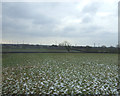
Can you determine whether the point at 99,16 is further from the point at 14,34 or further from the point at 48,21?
the point at 14,34

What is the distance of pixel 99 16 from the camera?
2.58m

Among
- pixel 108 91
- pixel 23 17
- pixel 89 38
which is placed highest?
pixel 23 17

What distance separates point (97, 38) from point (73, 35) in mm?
683

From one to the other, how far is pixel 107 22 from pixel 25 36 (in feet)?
6.44

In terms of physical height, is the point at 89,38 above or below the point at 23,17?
below

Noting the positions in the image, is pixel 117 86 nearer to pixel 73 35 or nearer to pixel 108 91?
pixel 108 91

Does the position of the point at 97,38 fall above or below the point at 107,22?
below

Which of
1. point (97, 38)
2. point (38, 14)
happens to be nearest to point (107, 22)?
point (97, 38)

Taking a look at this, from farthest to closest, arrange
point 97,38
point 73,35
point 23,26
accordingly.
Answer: point 97,38 < point 73,35 < point 23,26

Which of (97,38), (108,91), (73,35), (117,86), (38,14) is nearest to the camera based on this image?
(108,91)

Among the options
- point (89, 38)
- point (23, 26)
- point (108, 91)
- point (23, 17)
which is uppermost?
point (23, 17)

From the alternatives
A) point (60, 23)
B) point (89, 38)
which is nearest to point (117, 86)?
point (89, 38)

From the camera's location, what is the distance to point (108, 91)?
69.7 inches

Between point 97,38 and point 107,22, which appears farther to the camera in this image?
point 97,38
